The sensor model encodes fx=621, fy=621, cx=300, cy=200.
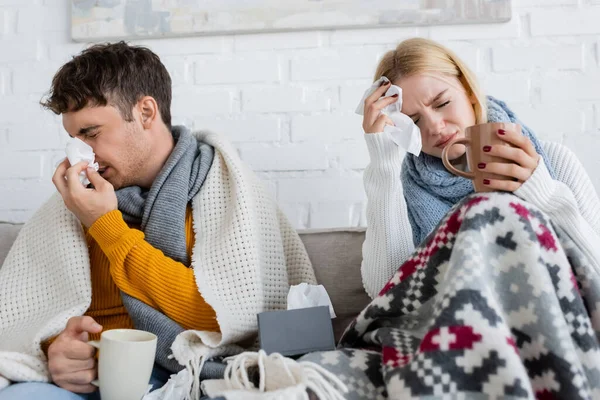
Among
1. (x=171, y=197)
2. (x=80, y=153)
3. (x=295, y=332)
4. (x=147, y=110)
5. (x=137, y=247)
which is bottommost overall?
(x=295, y=332)

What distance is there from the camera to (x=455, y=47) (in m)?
1.74

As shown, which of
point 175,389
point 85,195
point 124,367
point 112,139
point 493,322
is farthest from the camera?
point 112,139

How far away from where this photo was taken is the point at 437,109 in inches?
54.4

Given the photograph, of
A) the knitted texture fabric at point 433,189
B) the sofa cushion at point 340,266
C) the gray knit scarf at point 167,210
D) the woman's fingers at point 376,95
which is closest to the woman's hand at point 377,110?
the woman's fingers at point 376,95

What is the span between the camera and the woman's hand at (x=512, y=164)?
3.23 ft

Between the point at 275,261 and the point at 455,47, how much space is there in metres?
0.83

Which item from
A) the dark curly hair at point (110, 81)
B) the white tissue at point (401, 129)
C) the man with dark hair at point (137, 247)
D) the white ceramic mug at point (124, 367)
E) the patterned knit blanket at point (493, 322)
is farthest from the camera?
the dark curly hair at point (110, 81)

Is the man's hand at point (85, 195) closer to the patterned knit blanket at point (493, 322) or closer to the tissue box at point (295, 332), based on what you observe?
the tissue box at point (295, 332)

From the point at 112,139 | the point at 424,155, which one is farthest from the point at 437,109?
the point at 112,139

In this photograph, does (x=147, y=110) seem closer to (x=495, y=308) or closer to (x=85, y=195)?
(x=85, y=195)

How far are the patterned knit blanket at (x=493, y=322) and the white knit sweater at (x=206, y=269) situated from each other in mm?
319

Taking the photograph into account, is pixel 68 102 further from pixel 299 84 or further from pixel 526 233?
pixel 526 233

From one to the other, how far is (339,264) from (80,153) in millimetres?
646

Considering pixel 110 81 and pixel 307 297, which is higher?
pixel 110 81
